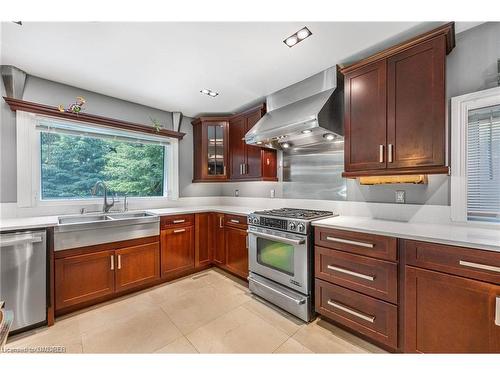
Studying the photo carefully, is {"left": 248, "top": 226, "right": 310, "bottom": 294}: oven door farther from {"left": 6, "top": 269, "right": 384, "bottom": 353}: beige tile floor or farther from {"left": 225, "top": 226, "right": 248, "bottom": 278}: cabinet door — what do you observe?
{"left": 6, "top": 269, "right": 384, "bottom": 353}: beige tile floor

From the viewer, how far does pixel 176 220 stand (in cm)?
286

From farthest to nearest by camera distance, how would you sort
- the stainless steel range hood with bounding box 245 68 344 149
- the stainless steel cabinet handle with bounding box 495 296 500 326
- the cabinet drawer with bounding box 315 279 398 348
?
the stainless steel range hood with bounding box 245 68 344 149, the cabinet drawer with bounding box 315 279 398 348, the stainless steel cabinet handle with bounding box 495 296 500 326

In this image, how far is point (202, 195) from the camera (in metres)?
3.89

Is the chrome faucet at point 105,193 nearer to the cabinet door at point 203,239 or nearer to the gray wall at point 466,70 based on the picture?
the cabinet door at point 203,239

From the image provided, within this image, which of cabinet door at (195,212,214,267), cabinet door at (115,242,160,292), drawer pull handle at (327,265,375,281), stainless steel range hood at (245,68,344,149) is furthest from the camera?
cabinet door at (195,212,214,267)

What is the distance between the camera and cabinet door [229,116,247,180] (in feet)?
10.5

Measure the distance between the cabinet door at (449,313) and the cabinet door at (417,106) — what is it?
2.75 feet

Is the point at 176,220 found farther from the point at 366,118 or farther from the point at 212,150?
the point at 366,118

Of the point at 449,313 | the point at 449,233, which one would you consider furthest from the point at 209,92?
the point at 449,313

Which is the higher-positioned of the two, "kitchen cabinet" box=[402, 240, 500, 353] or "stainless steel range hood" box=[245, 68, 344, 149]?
"stainless steel range hood" box=[245, 68, 344, 149]

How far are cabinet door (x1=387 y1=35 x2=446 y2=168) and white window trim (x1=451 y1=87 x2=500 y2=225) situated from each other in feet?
1.15

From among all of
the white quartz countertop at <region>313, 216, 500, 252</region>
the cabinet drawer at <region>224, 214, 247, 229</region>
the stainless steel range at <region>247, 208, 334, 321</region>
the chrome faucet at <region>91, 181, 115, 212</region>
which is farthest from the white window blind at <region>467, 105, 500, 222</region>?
the chrome faucet at <region>91, 181, 115, 212</region>

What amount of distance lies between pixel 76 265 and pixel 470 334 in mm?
3183

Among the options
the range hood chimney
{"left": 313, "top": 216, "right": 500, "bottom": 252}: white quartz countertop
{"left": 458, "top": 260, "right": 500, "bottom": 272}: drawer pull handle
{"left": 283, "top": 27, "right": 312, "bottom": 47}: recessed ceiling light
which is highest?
{"left": 283, "top": 27, "right": 312, "bottom": 47}: recessed ceiling light
